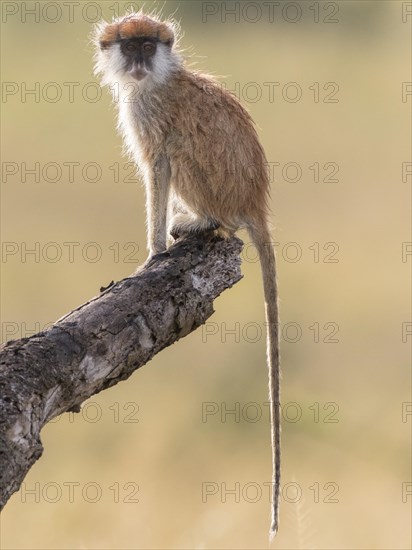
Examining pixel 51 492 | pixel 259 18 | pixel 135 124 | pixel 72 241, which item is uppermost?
pixel 259 18

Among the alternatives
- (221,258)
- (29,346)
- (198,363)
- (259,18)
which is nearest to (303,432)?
(198,363)

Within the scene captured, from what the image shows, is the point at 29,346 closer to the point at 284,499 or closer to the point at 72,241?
the point at 284,499

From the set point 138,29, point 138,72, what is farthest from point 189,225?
point 138,29

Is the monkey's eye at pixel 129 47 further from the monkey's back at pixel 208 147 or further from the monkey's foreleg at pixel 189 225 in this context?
the monkey's foreleg at pixel 189 225

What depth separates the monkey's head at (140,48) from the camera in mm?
7355

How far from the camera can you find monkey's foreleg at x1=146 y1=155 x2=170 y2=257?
716cm

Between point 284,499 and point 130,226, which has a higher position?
point 130,226

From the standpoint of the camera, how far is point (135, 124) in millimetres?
7395

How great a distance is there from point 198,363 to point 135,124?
266 inches

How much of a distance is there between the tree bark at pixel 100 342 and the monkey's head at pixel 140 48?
1382 millimetres

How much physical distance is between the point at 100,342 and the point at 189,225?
185 cm

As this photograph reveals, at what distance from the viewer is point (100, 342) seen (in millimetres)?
5359

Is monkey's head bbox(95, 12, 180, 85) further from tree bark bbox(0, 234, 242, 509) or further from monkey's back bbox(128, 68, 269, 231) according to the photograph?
tree bark bbox(0, 234, 242, 509)

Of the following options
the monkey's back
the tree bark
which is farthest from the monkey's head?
the tree bark
